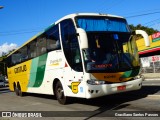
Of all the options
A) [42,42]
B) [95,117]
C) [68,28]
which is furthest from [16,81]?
[95,117]

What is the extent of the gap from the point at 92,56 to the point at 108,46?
811mm

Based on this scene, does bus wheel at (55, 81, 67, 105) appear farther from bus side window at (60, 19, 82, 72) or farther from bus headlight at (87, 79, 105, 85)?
bus headlight at (87, 79, 105, 85)

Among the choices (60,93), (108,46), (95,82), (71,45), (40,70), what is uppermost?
(71,45)

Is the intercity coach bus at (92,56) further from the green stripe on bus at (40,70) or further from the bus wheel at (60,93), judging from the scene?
the green stripe on bus at (40,70)

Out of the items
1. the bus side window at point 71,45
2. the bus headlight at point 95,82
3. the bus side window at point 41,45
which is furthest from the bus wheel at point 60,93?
the bus headlight at point 95,82

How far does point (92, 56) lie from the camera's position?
37.1ft

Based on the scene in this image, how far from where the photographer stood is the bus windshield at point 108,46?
1134 centimetres

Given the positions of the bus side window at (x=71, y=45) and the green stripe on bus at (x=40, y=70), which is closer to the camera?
the bus side window at (x=71, y=45)

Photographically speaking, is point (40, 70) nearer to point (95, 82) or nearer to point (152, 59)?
point (95, 82)

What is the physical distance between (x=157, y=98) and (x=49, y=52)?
5.19 metres

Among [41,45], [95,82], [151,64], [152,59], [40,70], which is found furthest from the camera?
[151,64]

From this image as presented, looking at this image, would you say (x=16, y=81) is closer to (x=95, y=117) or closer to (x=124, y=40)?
(x=124, y=40)

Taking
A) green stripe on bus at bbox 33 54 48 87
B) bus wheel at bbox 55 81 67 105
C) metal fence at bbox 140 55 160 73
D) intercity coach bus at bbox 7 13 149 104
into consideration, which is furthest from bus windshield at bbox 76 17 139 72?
metal fence at bbox 140 55 160 73

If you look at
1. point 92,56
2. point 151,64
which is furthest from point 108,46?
point 151,64
